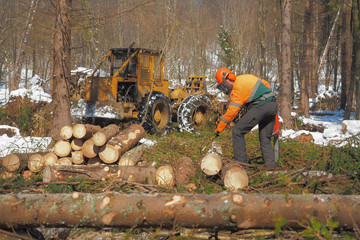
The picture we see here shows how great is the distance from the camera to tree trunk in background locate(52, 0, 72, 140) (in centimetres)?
673

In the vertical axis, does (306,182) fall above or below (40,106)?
below

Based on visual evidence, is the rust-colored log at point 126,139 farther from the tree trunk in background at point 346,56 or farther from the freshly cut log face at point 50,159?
the tree trunk in background at point 346,56

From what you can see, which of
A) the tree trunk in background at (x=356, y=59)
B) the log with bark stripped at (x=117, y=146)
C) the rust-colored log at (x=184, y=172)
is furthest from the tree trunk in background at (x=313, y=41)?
the rust-colored log at (x=184, y=172)

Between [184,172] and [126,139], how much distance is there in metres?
1.70

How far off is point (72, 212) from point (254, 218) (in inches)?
73.3

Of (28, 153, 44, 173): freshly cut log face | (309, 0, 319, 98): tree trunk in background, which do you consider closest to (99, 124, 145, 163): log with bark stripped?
(28, 153, 44, 173): freshly cut log face

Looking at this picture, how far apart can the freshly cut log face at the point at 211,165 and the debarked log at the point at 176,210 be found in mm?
1292

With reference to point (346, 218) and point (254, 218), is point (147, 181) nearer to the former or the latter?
point (254, 218)

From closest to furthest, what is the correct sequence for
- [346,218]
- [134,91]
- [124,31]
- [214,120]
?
[346,218] < [134,91] < [214,120] < [124,31]

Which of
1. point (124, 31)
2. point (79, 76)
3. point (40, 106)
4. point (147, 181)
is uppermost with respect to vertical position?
point (124, 31)

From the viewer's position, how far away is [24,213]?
317cm

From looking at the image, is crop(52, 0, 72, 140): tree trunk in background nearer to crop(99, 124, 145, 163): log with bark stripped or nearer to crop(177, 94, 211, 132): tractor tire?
crop(99, 124, 145, 163): log with bark stripped

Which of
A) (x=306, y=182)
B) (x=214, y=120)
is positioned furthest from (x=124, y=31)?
(x=306, y=182)

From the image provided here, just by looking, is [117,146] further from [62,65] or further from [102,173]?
[62,65]
